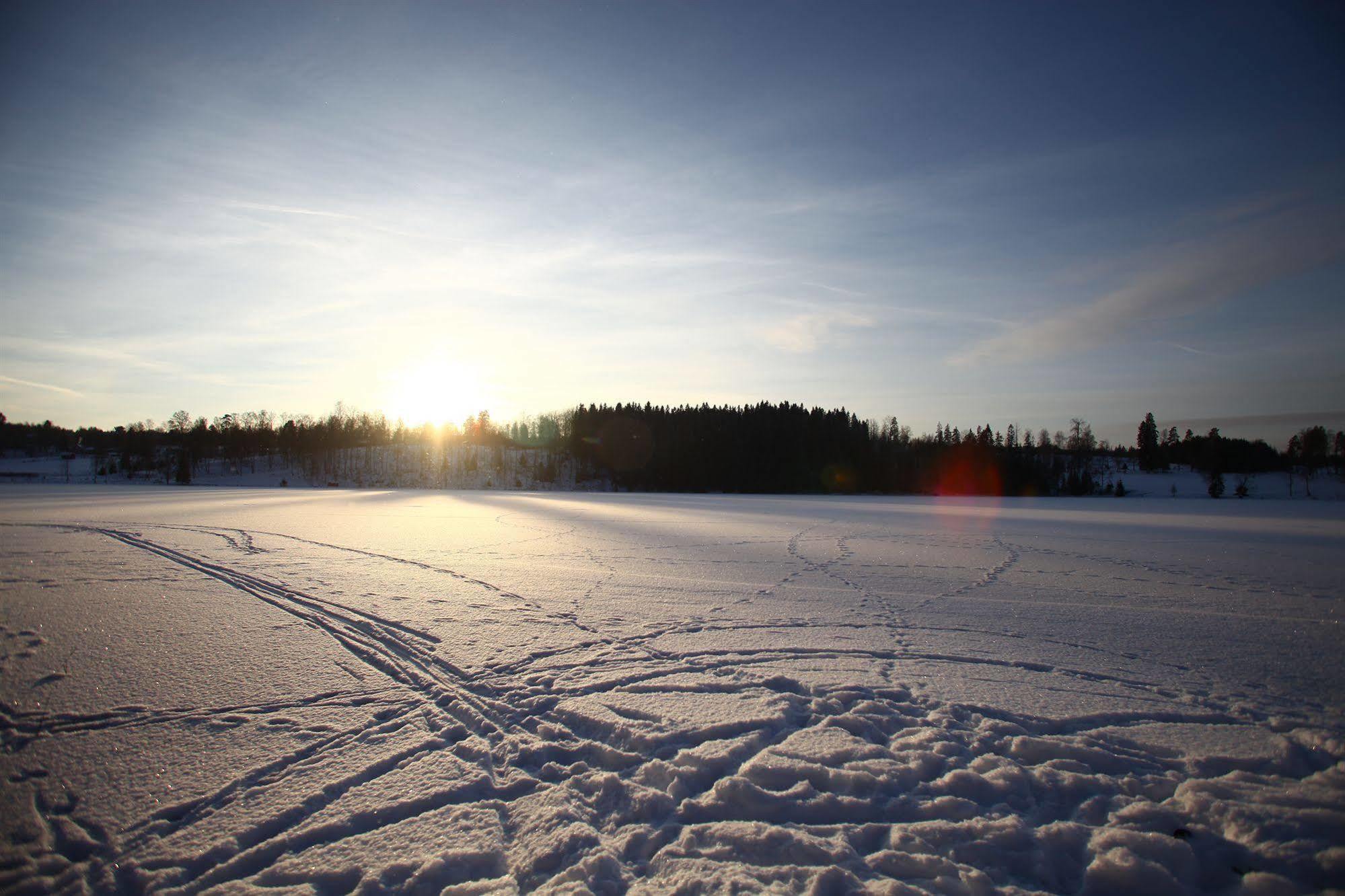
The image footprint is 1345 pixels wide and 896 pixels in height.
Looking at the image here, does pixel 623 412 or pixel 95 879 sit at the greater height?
pixel 623 412

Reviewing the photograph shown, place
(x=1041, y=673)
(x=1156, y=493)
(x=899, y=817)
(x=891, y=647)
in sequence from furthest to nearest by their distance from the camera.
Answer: (x=1156, y=493)
(x=891, y=647)
(x=1041, y=673)
(x=899, y=817)

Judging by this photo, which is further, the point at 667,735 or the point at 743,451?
the point at 743,451

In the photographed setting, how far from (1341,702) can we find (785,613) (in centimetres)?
376

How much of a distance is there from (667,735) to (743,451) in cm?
6982

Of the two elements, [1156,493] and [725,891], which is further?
[1156,493]

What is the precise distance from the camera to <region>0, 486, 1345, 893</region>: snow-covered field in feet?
7.17

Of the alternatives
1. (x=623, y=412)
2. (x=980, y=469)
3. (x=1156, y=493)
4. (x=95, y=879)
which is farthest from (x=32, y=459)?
(x=1156, y=493)

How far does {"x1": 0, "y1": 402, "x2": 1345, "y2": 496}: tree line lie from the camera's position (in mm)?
72562

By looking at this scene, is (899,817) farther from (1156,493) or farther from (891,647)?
(1156,493)

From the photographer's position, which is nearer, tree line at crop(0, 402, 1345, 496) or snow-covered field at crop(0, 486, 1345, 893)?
snow-covered field at crop(0, 486, 1345, 893)

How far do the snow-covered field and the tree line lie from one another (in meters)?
65.6

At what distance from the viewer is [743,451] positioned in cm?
7225

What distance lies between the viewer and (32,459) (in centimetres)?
10931

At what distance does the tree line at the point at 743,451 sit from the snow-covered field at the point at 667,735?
65.6 metres
